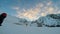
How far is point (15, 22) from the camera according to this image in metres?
2.36

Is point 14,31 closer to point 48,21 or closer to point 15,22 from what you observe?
point 15,22

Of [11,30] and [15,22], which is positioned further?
[15,22]

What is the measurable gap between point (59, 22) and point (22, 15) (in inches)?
24.4

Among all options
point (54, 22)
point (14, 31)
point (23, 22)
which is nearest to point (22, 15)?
point (23, 22)

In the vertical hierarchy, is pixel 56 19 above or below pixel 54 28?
above

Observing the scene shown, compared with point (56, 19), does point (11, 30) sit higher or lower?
lower

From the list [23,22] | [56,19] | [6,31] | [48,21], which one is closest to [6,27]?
[6,31]

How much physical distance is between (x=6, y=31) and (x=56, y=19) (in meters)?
0.84

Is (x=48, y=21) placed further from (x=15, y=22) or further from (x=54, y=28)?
(x=15, y=22)

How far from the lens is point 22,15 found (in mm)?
2369

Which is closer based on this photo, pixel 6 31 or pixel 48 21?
pixel 6 31

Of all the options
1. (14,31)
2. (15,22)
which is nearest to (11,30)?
(14,31)

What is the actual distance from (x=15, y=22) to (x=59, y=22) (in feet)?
2.38

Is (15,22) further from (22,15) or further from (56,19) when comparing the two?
(56,19)
